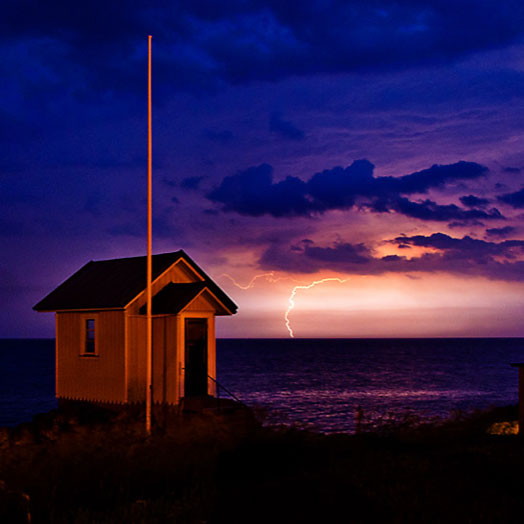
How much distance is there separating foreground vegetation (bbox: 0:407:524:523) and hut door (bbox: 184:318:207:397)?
9.09 meters

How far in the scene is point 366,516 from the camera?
924 centimetres

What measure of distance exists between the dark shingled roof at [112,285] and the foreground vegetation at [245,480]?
30.2ft

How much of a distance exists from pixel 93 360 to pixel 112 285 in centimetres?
277

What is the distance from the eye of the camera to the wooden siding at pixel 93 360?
23.1 metres

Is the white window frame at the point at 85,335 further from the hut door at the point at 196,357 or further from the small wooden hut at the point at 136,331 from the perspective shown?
the hut door at the point at 196,357

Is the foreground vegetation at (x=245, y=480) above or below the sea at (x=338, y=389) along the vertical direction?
above

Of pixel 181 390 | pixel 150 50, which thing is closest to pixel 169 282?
pixel 181 390

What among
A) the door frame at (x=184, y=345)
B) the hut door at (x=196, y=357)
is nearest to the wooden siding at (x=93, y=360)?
the door frame at (x=184, y=345)

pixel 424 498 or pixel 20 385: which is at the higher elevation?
pixel 424 498

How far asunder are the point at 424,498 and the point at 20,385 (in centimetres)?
9292

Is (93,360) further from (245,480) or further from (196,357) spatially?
(245,480)

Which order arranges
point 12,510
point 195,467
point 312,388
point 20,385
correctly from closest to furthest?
point 12,510 < point 195,467 < point 312,388 < point 20,385

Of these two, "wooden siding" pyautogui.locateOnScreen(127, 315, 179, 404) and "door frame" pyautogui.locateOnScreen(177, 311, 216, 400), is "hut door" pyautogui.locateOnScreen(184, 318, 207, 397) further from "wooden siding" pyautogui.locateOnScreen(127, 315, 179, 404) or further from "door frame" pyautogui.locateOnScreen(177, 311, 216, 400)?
"wooden siding" pyautogui.locateOnScreen(127, 315, 179, 404)

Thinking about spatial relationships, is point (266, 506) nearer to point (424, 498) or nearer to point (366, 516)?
point (366, 516)
